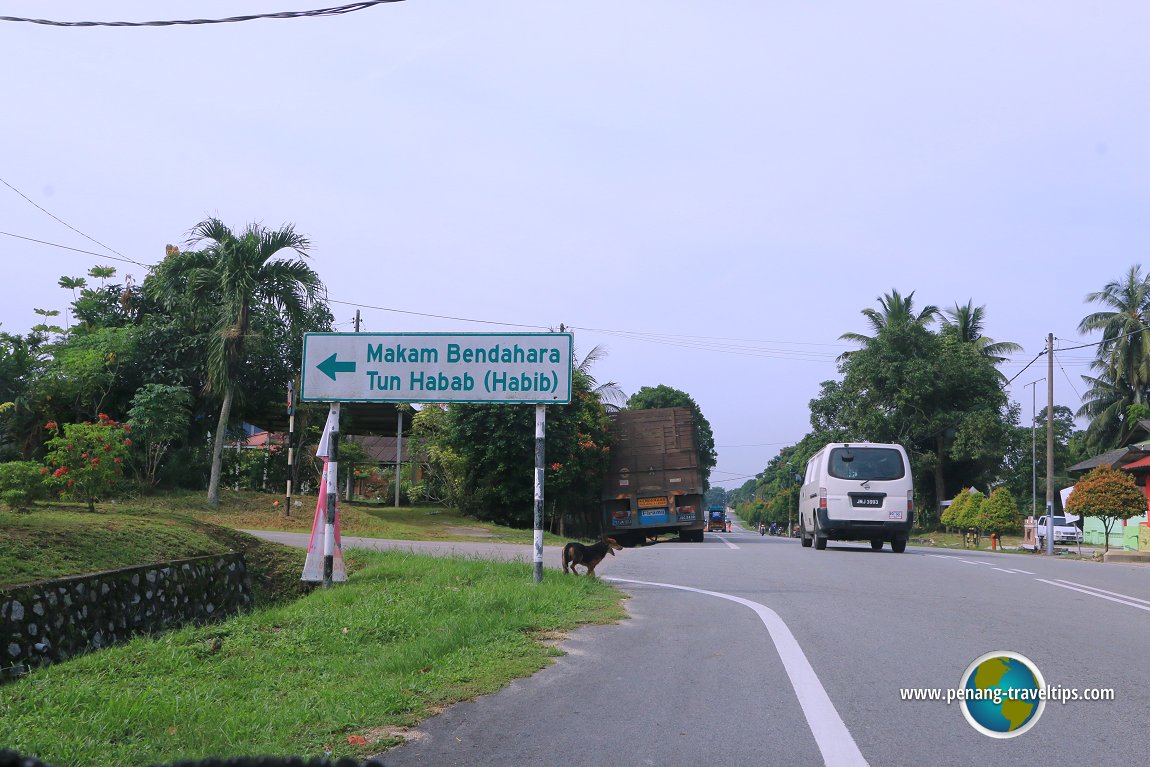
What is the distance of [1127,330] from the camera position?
47781 millimetres

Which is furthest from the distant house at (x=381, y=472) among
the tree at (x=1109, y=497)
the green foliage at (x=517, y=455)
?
the tree at (x=1109, y=497)

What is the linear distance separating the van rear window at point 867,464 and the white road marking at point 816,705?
11.6 metres

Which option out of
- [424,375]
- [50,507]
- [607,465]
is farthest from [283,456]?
[424,375]

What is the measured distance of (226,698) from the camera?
6191mm

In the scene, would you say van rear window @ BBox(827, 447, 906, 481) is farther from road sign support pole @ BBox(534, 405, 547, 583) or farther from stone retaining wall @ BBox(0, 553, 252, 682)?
stone retaining wall @ BBox(0, 553, 252, 682)

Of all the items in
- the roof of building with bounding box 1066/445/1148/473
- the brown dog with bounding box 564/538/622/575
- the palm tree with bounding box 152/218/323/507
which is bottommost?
the brown dog with bounding box 564/538/622/575

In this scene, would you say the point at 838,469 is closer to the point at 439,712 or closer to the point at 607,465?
the point at 607,465

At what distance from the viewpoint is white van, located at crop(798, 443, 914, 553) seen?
63.8 ft

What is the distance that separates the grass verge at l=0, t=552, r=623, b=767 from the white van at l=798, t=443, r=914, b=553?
10.3 metres

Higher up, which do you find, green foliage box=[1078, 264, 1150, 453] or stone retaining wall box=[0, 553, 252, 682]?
green foliage box=[1078, 264, 1150, 453]

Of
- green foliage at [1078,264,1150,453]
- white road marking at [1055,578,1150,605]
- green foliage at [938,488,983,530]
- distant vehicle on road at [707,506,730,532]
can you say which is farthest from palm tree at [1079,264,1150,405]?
white road marking at [1055,578,1150,605]

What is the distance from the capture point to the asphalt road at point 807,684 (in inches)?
187

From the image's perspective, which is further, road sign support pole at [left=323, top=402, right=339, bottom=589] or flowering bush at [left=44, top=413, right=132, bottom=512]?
flowering bush at [left=44, top=413, right=132, bottom=512]

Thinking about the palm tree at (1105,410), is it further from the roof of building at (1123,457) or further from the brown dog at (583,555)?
the brown dog at (583,555)
